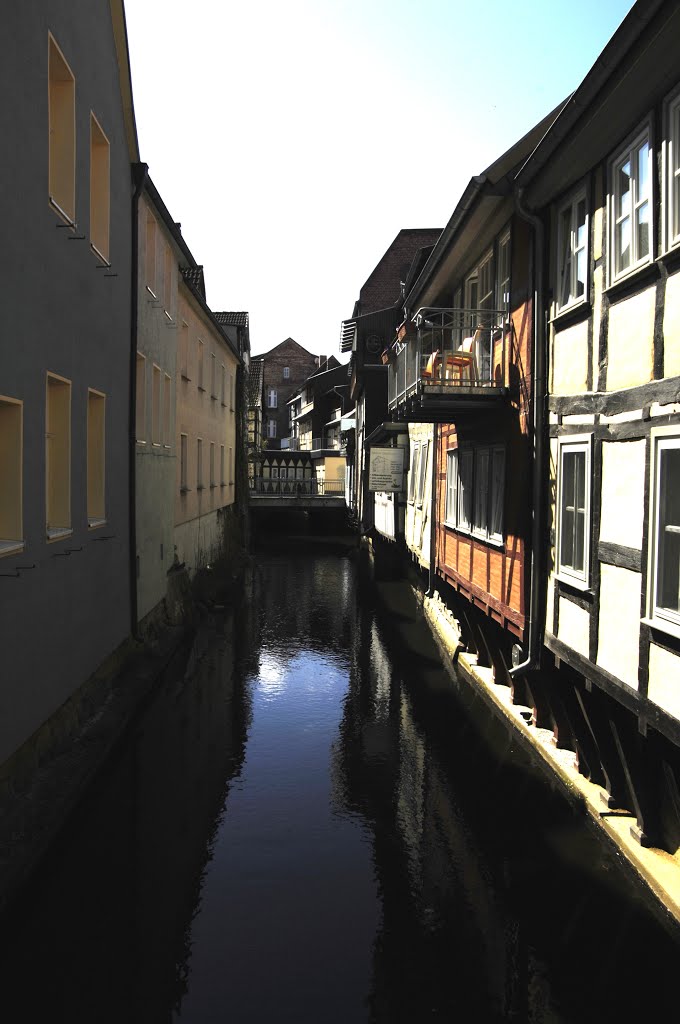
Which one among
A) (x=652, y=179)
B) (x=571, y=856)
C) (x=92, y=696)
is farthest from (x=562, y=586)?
(x=92, y=696)

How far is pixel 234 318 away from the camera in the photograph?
1566 inches

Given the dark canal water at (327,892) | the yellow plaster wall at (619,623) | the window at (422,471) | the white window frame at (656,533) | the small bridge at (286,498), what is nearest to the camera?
the dark canal water at (327,892)

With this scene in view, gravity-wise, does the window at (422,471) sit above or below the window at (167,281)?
below

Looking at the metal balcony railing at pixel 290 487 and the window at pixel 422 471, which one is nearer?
the window at pixel 422 471

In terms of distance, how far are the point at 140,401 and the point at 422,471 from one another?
7424 millimetres

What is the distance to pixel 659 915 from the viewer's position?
657 centimetres

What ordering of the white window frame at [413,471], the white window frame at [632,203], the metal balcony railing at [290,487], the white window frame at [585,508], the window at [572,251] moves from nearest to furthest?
the white window frame at [632,203], the white window frame at [585,508], the window at [572,251], the white window frame at [413,471], the metal balcony railing at [290,487]

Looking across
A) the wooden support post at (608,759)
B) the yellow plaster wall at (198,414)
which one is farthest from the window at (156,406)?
the wooden support post at (608,759)

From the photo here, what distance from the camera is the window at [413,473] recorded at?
21136 millimetres

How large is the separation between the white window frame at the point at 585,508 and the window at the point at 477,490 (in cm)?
218

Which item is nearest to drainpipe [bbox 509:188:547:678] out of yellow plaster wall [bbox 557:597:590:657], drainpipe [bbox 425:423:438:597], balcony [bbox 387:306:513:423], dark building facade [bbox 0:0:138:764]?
yellow plaster wall [bbox 557:597:590:657]

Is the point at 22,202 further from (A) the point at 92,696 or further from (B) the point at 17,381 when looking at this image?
(A) the point at 92,696

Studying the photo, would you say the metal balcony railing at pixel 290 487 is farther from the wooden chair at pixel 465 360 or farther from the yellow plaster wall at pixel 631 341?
the yellow plaster wall at pixel 631 341

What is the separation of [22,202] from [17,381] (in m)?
1.51
